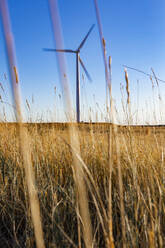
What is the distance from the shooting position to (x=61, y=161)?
160 centimetres

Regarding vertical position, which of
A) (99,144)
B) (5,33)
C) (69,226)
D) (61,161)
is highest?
(5,33)

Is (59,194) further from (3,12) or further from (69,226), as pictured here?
(3,12)

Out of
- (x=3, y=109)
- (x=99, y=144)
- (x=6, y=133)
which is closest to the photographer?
(x=99, y=144)

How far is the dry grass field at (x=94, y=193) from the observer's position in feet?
2.41

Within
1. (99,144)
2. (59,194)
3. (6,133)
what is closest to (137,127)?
(99,144)

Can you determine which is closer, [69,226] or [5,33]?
[5,33]

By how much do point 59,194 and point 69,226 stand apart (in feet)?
0.79

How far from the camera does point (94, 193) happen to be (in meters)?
1.20

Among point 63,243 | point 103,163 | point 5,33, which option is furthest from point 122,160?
point 5,33

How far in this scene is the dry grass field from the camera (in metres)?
0.74

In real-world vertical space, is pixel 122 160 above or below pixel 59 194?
above

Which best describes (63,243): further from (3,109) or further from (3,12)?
(3,109)

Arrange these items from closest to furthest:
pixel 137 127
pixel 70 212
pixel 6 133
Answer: pixel 70 212 → pixel 137 127 → pixel 6 133

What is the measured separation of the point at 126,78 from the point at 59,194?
2.62ft
